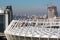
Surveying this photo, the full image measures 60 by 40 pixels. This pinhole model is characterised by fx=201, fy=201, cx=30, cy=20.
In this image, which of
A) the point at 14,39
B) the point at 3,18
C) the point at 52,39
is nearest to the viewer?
the point at 52,39

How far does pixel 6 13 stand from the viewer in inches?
3693

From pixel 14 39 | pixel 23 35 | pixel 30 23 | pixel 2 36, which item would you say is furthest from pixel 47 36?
pixel 2 36

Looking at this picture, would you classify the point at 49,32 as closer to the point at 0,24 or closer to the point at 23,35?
the point at 23,35

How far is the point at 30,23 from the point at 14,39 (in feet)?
35.4

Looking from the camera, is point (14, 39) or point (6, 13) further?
point (6, 13)

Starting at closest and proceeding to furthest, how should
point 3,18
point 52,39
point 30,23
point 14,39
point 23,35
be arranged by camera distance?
point 52,39 → point 23,35 → point 14,39 → point 30,23 → point 3,18

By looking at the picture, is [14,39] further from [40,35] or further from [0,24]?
[0,24]

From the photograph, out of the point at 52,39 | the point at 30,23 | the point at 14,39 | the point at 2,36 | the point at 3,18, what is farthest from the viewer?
the point at 3,18

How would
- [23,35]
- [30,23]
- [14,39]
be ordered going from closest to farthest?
1. [23,35]
2. [14,39]
3. [30,23]

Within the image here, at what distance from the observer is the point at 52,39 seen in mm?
31078

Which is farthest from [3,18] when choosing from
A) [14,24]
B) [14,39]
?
[14,39]

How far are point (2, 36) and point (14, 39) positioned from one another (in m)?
38.4

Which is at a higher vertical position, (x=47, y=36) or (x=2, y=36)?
(x=47, y=36)

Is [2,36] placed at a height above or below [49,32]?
below
